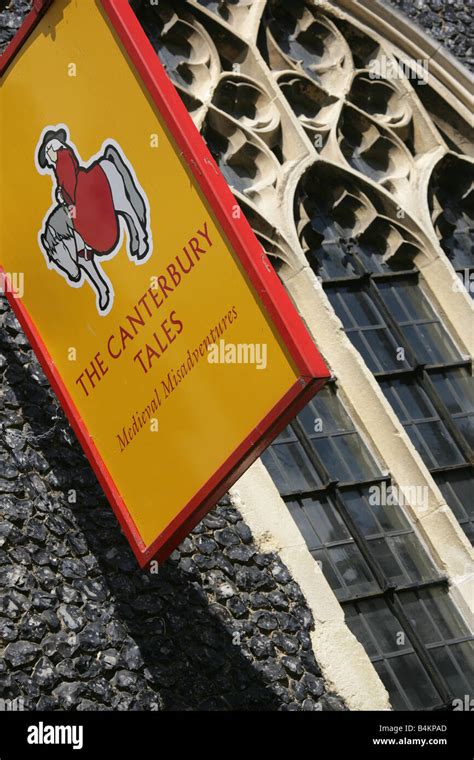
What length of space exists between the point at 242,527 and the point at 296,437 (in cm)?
152

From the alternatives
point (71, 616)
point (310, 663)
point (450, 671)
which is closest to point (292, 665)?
point (310, 663)

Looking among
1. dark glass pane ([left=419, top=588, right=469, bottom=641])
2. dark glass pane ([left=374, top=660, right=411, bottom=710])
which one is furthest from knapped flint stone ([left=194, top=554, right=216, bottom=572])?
dark glass pane ([left=419, top=588, right=469, bottom=641])

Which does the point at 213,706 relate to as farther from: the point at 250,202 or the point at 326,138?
the point at 326,138

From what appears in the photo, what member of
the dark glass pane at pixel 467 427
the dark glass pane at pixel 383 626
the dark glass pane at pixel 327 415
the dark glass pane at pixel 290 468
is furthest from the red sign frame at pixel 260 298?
the dark glass pane at pixel 467 427

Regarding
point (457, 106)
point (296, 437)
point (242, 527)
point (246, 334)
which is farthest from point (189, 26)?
point (246, 334)

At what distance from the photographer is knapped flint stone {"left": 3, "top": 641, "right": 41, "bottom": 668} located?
25.3ft

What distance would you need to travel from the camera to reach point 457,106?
13148 mm

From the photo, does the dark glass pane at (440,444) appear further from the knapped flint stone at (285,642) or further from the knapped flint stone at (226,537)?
the knapped flint stone at (285,642)

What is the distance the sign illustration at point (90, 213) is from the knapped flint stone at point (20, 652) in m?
1.88

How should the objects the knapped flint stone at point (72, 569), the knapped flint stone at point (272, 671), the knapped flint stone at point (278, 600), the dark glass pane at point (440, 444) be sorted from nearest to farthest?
the knapped flint stone at point (72, 569), the knapped flint stone at point (272, 671), the knapped flint stone at point (278, 600), the dark glass pane at point (440, 444)

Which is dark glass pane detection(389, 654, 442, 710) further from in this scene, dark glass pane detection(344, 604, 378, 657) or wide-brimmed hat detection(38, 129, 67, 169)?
wide-brimmed hat detection(38, 129, 67, 169)

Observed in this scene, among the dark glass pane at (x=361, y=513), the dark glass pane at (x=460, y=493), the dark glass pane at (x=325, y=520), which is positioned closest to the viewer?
the dark glass pane at (x=325, y=520)

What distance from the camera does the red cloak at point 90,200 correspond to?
788 cm

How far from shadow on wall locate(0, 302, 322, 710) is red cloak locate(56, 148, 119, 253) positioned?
4.51 feet
